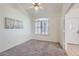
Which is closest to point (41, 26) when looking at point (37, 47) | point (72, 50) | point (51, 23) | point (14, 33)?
point (51, 23)

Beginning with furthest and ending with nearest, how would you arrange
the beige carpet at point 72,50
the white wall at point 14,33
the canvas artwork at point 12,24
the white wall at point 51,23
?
1. the canvas artwork at point 12,24
2. the white wall at point 14,33
3. the white wall at point 51,23
4. the beige carpet at point 72,50

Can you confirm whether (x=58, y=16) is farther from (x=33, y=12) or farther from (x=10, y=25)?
(x=10, y=25)

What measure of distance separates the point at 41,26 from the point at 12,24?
3.16 ft

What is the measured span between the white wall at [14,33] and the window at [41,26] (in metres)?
0.23

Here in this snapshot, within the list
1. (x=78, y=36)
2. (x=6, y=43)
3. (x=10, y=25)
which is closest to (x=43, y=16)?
(x=10, y=25)

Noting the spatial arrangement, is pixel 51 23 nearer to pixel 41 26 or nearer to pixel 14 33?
pixel 41 26

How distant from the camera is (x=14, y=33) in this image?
3.52 metres

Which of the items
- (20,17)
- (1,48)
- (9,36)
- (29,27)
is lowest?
(1,48)

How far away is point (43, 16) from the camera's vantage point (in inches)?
125

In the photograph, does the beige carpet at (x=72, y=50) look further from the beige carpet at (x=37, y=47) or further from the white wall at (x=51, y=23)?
the white wall at (x=51, y=23)

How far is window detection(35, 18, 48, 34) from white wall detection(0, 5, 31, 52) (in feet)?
0.76

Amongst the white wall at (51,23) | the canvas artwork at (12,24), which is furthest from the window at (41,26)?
the canvas artwork at (12,24)

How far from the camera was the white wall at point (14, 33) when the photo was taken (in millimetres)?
3218

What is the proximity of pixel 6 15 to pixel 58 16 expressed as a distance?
153cm
